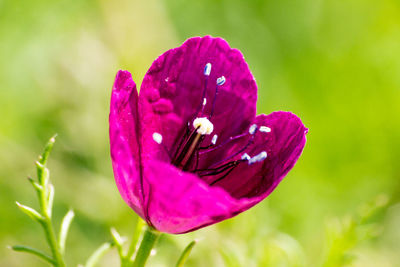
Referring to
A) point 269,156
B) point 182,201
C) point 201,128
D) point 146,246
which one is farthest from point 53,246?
point 269,156

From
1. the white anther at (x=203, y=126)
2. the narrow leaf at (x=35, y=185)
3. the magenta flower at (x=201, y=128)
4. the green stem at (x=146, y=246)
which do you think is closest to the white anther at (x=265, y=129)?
the magenta flower at (x=201, y=128)

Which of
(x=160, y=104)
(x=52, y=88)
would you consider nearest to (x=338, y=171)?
(x=52, y=88)

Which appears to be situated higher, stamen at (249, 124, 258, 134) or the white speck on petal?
stamen at (249, 124, 258, 134)

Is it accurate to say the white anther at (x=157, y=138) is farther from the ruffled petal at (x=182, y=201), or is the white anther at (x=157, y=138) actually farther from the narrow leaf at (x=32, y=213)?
the narrow leaf at (x=32, y=213)

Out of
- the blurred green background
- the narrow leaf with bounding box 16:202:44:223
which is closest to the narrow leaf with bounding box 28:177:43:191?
the narrow leaf with bounding box 16:202:44:223

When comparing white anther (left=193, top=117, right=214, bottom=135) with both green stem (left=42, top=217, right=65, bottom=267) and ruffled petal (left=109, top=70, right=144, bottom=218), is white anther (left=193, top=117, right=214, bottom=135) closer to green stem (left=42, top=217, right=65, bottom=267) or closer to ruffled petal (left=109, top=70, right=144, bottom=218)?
ruffled petal (left=109, top=70, right=144, bottom=218)
